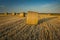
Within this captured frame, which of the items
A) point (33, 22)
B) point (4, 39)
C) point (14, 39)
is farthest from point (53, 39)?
point (33, 22)

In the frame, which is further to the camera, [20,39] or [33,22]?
[33,22]

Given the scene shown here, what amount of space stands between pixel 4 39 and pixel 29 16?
18.3ft

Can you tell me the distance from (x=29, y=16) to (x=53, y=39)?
5.40 m

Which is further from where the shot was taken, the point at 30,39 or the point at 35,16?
the point at 35,16

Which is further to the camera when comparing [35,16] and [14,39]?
[35,16]

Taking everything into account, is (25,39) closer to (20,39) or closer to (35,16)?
(20,39)

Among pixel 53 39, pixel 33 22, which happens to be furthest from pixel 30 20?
pixel 53 39

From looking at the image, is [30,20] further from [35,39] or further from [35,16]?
[35,39]

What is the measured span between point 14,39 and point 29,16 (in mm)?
5501

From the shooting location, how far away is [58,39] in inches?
211

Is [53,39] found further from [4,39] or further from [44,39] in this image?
[4,39]

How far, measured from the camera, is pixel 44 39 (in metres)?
5.24

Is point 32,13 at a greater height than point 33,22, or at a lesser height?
greater

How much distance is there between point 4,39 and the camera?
5117mm
